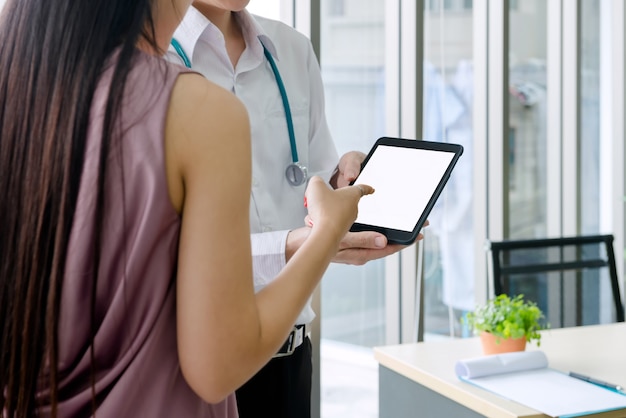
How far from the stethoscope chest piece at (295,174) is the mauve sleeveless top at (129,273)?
723 mm

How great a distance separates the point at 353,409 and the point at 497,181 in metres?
1.22

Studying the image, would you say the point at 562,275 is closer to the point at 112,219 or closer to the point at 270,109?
the point at 270,109

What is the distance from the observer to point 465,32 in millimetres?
3537

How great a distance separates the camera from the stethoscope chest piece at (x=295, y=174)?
1572 millimetres

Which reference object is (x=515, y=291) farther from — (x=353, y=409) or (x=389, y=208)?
(x=389, y=208)

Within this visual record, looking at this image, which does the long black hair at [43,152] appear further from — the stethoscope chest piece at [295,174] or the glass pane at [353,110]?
the glass pane at [353,110]

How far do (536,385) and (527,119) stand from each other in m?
2.42

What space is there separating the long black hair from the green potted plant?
4.32 ft

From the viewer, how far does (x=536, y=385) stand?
5.87 ft

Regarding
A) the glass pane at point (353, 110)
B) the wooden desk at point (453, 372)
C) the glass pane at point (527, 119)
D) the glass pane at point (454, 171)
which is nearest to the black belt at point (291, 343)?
the wooden desk at point (453, 372)

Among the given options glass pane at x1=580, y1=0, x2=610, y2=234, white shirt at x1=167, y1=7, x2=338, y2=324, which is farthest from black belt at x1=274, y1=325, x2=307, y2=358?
glass pane at x1=580, y1=0, x2=610, y2=234

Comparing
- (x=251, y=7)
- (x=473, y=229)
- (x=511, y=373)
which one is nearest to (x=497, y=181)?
(x=473, y=229)

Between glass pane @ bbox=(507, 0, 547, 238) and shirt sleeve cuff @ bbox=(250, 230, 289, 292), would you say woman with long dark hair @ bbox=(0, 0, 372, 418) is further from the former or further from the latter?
glass pane @ bbox=(507, 0, 547, 238)

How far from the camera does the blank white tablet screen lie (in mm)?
1411
